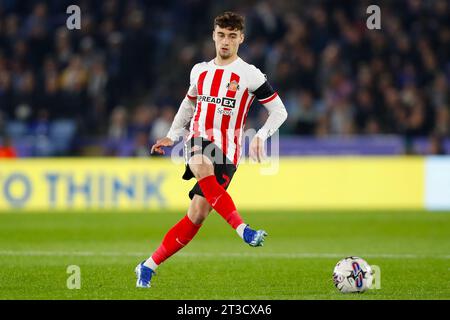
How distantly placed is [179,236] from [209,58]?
38.9ft

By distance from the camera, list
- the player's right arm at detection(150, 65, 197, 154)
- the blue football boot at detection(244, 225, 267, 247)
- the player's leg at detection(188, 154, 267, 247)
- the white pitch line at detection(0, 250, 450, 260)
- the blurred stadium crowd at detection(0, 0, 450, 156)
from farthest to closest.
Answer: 1. the blurred stadium crowd at detection(0, 0, 450, 156)
2. the white pitch line at detection(0, 250, 450, 260)
3. the player's right arm at detection(150, 65, 197, 154)
4. the player's leg at detection(188, 154, 267, 247)
5. the blue football boot at detection(244, 225, 267, 247)

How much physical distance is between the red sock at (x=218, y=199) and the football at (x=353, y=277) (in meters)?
0.89

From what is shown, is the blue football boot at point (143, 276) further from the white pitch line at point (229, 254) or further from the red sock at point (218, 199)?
the white pitch line at point (229, 254)

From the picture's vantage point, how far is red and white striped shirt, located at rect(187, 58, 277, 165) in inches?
292

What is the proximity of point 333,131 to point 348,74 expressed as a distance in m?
1.45

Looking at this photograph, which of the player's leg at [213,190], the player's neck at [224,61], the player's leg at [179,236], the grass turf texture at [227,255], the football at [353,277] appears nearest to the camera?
the player's leg at [213,190]

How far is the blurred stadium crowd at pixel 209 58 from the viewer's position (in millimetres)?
18281

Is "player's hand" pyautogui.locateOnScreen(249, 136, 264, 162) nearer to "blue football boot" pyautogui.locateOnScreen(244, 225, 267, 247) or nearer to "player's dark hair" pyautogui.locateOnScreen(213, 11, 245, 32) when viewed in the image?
"blue football boot" pyautogui.locateOnScreen(244, 225, 267, 247)

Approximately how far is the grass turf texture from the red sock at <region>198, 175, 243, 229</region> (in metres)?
0.58

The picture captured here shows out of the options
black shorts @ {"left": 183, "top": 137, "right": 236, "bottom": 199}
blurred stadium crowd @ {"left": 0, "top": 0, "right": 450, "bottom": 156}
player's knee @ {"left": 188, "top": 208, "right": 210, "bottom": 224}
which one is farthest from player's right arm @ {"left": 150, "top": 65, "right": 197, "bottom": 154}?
blurred stadium crowd @ {"left": 0, "top": 0, "right": 450, "bottom": 156}

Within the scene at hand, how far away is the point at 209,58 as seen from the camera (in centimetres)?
1903

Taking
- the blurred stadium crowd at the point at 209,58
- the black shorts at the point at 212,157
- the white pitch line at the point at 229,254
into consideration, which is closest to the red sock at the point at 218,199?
the black shorts at the point at 212,157

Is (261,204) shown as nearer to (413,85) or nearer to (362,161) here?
(362,161)

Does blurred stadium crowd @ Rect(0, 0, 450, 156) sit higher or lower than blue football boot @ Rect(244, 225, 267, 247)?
higher
